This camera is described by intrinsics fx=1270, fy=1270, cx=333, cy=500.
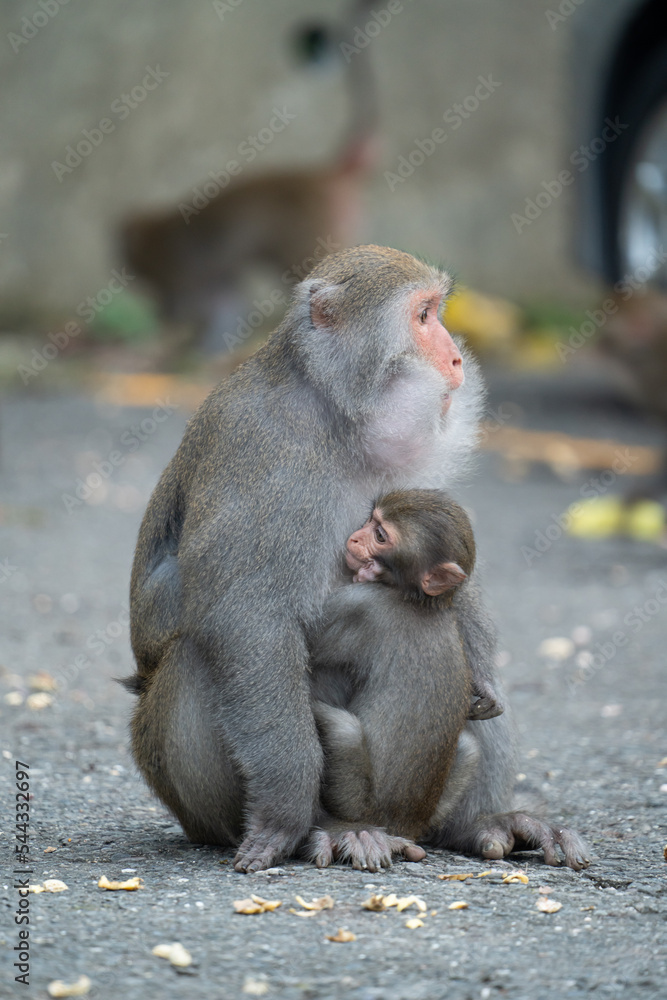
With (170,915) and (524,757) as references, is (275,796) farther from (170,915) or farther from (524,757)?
(524,757)

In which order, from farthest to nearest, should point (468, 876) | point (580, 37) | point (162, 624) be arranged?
point (580, 37), point (162, 624), point (468, 876)

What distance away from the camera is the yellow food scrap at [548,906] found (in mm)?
2865

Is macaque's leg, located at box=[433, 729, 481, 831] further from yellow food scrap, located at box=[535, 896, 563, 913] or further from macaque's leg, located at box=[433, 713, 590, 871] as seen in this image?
yellow food scrap, located at box=[535, 896, 563, 913]

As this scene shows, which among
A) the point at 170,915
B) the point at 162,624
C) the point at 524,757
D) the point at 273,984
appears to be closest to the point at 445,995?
the point at 273,984

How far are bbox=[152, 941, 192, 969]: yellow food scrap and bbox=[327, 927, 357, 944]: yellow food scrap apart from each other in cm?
30

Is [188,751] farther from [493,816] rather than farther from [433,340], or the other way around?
[433,340]

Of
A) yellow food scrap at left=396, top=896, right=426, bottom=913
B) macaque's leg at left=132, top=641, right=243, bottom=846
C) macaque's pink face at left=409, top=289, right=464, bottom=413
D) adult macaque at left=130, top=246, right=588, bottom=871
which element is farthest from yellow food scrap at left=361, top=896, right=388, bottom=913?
macaque's pink face at left=409, top=289, right=464, bottom=413

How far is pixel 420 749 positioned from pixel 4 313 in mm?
10730

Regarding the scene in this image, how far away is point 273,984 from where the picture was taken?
2.43m

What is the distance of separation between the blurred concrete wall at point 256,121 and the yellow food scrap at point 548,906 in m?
10.3

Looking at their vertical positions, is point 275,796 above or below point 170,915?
above

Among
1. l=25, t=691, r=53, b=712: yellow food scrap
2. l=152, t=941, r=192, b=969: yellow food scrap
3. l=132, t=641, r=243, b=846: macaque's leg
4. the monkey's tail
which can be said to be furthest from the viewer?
l=25, t=691, r=53, b=712: yellow food scrap

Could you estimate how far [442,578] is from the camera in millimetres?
3168

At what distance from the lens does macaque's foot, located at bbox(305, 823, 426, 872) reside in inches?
122
